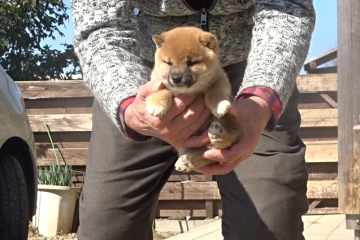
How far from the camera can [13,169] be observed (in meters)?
4.30

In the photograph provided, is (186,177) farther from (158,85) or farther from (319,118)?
(158,85)

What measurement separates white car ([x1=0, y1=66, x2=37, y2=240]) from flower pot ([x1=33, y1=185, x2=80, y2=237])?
2.26 meters

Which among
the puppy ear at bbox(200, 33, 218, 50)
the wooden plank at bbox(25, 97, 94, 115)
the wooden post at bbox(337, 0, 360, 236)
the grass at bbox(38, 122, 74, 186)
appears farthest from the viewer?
the wooden plank at bbox(25, 97, 94, 115)

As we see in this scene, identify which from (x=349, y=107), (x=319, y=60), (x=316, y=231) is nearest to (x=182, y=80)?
(x=349, y=107)

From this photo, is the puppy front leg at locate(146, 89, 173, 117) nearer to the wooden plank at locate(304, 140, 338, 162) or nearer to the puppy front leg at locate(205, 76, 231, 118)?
the puppy front leg at locate(205, 76, 231, 118)

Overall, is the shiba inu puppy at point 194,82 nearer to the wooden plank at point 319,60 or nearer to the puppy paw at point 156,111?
the puppy paw at point 156,111

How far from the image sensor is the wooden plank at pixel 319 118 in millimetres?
7092

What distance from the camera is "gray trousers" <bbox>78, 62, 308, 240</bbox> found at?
2.66 metres

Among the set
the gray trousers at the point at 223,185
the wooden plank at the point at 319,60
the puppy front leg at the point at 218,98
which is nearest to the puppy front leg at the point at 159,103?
the puppy front leg at the point at 218,98

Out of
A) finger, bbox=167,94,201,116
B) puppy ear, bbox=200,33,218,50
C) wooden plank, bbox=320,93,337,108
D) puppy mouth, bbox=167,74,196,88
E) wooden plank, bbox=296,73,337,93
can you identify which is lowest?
finger, bbox=167,94,201,116

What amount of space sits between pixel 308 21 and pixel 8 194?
2.39 meters

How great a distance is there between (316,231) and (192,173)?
6.29 ft

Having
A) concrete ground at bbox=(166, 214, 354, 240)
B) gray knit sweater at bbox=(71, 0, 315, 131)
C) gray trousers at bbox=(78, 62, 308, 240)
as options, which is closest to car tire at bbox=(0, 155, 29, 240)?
gray trousers at bbox=(78, 62, 308, 240)

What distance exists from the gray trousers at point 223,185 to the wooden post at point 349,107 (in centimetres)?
196
